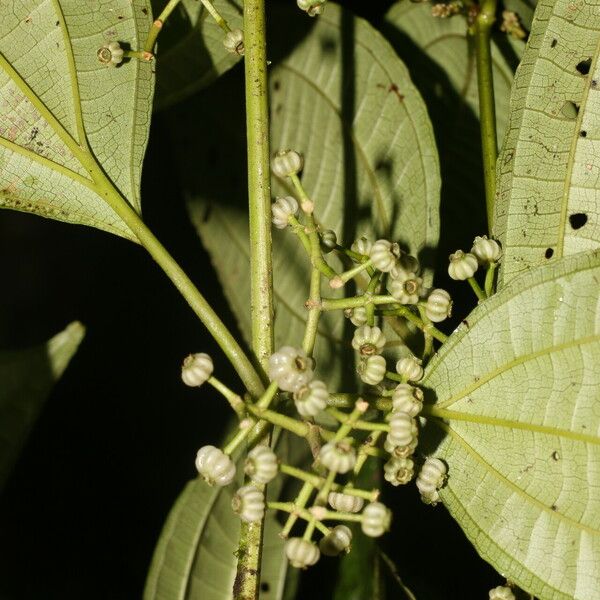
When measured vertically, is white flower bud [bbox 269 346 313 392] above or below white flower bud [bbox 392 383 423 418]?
above

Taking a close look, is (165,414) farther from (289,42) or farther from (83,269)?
(289,42)

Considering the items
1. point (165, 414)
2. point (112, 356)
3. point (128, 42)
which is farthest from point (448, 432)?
point (112, 356)

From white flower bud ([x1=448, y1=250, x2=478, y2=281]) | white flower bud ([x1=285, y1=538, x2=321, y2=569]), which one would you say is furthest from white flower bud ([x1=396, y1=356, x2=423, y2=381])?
white flower bud ([x1=285, y1=538, x2=321, y2=569])

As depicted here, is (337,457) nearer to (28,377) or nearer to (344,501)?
(344,501)

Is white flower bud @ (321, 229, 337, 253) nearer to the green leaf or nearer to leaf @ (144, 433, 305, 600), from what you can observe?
the green leaf

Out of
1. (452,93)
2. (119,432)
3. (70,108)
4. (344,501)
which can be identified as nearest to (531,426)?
(344,501)

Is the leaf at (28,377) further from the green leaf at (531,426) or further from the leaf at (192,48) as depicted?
the green leaf at (531,426)
